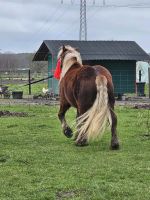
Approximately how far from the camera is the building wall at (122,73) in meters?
32.0

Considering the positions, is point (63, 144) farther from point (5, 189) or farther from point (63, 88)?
point (5, 189)

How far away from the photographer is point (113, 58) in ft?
103

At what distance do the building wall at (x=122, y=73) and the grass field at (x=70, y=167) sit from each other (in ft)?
64.3

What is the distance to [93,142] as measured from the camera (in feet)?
34.3

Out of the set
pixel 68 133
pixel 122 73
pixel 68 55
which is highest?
pixel 122 73

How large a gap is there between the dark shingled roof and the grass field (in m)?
19.2

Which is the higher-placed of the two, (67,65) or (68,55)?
(68,55)

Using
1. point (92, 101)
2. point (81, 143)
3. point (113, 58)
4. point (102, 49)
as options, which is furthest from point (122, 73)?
point (92, 101)

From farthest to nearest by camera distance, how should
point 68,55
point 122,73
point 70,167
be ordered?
point 122,73 → point 68,55 → point 70,167

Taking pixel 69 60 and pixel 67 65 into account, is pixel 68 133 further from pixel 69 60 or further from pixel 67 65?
pixel 69 60

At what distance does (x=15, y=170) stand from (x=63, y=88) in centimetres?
367

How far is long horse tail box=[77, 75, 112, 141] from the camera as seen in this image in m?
9.00

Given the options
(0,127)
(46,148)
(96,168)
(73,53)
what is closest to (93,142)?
(46,148)

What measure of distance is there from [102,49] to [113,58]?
4.38 ft
